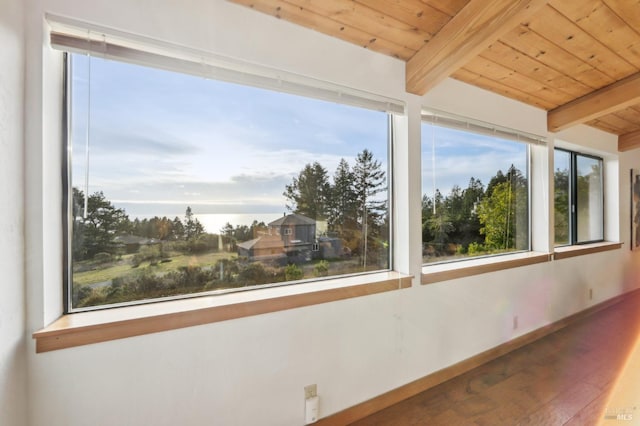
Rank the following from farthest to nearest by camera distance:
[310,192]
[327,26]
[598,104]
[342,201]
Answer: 1. [598,104]
2. [342,201]
3. [310,192]
4. [327,26]

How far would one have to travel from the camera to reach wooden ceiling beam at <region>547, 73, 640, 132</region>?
243 centimetres

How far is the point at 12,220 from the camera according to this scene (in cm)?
100

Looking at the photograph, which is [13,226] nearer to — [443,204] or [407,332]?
[407,332]

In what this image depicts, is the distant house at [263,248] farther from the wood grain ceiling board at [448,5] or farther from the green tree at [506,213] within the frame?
the green tree at [506,213]

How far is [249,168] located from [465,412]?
81.9 inches

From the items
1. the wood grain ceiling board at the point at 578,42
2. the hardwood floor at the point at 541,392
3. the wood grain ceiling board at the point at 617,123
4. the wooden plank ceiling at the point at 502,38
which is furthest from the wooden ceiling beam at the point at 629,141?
the hardwood floor at the point at 541,392

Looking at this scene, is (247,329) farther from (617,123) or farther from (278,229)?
(617,123)

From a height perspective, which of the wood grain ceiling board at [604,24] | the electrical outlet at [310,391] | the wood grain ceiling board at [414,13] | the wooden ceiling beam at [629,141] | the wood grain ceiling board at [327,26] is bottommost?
the electrical outlet at [310,391]

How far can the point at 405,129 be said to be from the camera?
2012 mm

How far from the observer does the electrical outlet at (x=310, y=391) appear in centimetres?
164

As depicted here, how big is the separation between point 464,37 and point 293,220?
144 centimetres

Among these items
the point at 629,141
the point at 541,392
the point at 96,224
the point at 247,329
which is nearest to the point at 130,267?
the point at 96,224

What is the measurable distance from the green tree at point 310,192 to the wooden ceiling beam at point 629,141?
4.57 meters

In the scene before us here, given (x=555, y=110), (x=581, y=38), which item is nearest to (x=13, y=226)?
(x=581, y=38)
